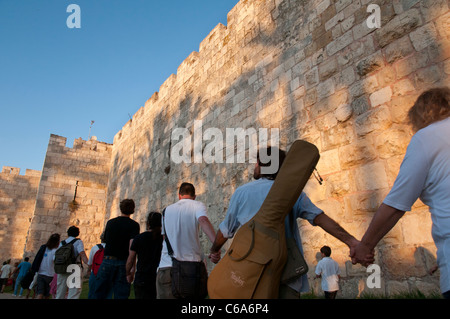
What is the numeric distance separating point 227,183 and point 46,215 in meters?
9.35

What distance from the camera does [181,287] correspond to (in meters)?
2.56

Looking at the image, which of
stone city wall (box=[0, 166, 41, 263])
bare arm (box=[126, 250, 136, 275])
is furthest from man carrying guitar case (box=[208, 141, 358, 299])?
stone city wall (box=[0, 166, 41, 263])

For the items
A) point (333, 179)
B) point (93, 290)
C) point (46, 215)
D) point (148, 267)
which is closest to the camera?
point (148, 267)

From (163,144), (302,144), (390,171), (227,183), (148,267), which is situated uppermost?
(163,144)

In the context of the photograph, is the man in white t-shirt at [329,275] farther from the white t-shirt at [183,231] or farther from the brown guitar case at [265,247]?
the brown guitar case at [265,247]

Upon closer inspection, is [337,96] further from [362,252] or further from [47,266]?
[47,266]

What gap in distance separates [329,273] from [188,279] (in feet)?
6.35

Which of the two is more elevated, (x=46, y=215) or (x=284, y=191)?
(x=46, y=215)

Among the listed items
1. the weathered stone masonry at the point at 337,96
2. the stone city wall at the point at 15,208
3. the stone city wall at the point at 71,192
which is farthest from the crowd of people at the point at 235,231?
the stone city wall at the point at 15,208

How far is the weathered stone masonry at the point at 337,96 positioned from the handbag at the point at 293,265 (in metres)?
2.09

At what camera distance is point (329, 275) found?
3.70 metres

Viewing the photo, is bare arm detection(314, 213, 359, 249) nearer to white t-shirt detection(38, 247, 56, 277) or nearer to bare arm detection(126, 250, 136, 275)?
bare arm detection(126, 250, 136, 275)
